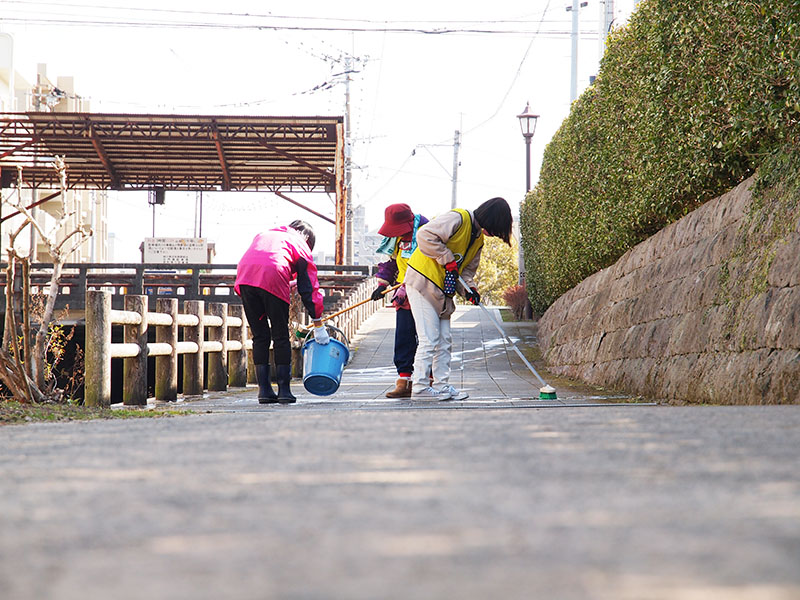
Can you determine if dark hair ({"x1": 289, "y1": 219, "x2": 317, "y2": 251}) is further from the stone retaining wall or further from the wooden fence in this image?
the stone retaining wall

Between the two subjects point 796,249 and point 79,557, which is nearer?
point 79,557

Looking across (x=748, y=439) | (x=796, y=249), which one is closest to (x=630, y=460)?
(x=748, y=439)

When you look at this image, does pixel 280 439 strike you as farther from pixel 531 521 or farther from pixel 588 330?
pixel 588 330

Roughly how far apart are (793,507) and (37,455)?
244 cm

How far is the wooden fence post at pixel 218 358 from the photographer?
33.7ft

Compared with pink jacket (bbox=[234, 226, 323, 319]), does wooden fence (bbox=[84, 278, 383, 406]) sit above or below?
below

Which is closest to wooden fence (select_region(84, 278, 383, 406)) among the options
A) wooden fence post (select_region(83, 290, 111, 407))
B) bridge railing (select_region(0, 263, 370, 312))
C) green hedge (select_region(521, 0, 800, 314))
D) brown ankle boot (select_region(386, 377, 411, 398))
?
wooden fence post (select_region(83, 290, 111, 407))

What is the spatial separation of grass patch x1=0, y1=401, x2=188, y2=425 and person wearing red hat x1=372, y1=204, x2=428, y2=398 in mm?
2482

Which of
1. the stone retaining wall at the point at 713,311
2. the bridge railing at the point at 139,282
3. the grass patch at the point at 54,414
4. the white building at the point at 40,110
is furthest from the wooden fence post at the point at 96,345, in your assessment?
the white building at the point at 40,110

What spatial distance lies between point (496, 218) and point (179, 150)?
21.3 m

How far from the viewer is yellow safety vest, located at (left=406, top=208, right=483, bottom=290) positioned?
734cm

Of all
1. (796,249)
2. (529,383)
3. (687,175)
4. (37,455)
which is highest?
(687,175)

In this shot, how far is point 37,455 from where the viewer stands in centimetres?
308

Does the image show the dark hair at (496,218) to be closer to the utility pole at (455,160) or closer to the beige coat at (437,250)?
the beige coat at (437,250)
